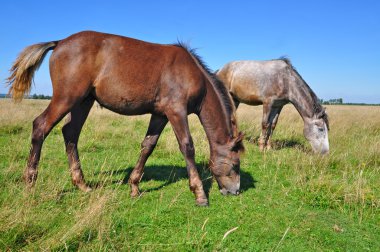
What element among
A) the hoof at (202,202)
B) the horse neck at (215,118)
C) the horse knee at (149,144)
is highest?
the horse neck at (215,118)

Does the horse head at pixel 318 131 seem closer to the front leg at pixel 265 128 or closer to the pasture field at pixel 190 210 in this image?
the pasture field at pixel 190 210

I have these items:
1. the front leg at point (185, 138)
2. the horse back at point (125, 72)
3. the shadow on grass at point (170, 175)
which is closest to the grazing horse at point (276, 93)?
the shadow on grass at point (170, 175)

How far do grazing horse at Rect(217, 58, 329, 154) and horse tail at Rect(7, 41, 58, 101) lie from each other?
572cm

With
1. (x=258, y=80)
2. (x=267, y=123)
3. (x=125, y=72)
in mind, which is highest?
(x=258, y=80)

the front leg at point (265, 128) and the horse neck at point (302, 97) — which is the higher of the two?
the horse neck at point (302, 97)

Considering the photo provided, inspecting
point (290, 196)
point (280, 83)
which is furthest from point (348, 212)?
point (280, 83)

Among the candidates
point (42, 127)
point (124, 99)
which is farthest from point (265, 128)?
point (42, 127)

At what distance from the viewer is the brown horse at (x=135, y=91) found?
4.40 meters

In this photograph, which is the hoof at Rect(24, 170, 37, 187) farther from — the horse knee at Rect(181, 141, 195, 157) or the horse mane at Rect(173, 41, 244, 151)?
the horse mane at Rect(173, 41, 244, 151)

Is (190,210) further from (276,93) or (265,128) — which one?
(276,93)

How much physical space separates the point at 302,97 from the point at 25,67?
7155 millimetres

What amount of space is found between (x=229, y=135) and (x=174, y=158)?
2.63 metres

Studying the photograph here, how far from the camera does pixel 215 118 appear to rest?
16.9ft

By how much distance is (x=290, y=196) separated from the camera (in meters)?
5.07
